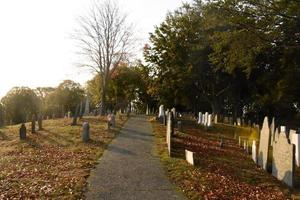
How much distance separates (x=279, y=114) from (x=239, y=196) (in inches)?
1929

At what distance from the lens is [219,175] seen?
14.4 metres

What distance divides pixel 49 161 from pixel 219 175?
6.48 m

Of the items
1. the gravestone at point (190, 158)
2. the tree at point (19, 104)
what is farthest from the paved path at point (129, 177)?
the tree at point (19, 104)

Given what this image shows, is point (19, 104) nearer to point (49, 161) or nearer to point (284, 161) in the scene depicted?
point (49, 161)

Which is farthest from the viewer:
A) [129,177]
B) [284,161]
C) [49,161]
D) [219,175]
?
[49,161]

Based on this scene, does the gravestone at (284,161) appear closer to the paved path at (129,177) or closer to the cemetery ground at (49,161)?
the paved path at (129,177)

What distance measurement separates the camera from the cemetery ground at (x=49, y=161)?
11914 mm

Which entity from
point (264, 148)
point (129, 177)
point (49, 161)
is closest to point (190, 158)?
point (264, 148)

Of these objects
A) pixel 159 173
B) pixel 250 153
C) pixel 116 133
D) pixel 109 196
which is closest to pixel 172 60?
pixel 116 133

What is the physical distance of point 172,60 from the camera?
43406mm

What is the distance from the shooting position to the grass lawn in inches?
473

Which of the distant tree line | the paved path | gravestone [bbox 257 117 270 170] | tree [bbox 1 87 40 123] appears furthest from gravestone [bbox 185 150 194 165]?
tree [bbox 1 87 40 123]

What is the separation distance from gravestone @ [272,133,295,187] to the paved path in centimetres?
378

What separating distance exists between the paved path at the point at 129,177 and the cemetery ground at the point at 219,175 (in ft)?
1.53
